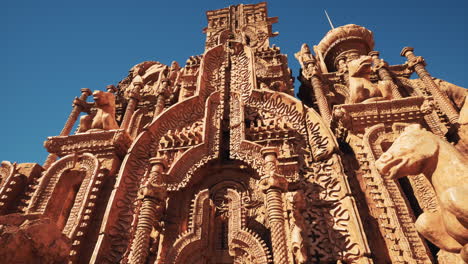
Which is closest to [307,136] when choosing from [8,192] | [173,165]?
[173,165]

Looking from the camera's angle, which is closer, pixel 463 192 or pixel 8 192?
pixel 463 192

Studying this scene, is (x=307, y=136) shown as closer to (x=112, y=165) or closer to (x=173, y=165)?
(x=173, y=165)

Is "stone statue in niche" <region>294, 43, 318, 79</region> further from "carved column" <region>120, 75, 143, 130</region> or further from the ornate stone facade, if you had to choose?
"carved column" <region>120, 75, 143, 130</region>

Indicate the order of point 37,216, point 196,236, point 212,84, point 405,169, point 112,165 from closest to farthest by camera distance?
point 405,169 → point 196,236 → point 37,216 → point 112,165 → point 212,84

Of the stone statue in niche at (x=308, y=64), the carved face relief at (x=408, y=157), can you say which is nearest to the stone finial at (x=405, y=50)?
the stone statue in niche at (x=308, y=64)

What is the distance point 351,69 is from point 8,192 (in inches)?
431

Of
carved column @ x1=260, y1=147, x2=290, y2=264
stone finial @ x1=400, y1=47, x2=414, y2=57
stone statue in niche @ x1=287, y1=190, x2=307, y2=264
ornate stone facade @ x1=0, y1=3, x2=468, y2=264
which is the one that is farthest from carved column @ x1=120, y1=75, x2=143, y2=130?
stone finial @ x1=400, y1=47, x2=414, y2=57

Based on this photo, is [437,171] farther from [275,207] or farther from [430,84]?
[430,84]

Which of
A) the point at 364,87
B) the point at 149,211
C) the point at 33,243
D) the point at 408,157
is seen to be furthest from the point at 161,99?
the point at 408,157

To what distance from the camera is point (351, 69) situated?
8531 mm

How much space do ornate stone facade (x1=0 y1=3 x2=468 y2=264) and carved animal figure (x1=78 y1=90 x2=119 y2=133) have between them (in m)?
0.04

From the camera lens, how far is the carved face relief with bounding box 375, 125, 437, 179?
3.88 metres

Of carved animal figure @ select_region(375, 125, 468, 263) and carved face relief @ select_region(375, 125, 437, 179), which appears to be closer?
carved animal figure @ select_region(375, 125, 468, 263)

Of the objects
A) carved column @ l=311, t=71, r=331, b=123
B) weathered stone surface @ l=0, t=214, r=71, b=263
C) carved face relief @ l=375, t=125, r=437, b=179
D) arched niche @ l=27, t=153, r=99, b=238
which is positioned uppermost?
carved column @ l=311, t=71, r=331, b=123
